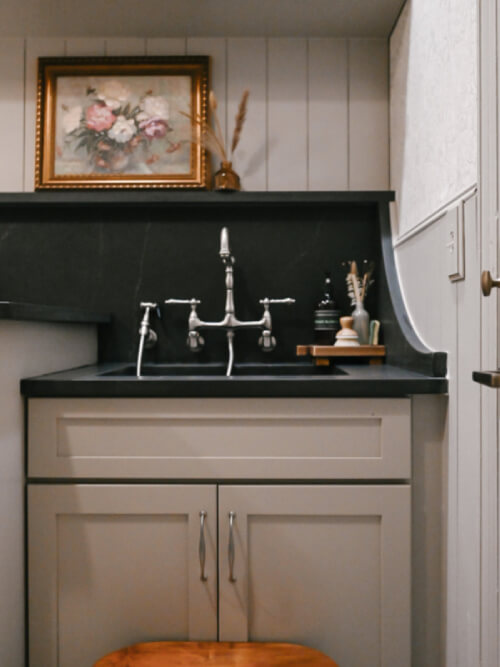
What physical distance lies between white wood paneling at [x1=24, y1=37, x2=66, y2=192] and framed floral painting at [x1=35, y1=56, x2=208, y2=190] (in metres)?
0.03

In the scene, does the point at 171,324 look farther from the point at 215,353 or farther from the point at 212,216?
the point at 212,216

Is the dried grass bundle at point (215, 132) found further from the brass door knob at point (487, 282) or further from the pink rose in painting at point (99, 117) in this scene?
the brass door knob at point (487, 282)

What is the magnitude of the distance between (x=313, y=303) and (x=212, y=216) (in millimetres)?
455

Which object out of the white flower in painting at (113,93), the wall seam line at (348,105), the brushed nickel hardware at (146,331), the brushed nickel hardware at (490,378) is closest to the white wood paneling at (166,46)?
the white flower in painting at (113,93)

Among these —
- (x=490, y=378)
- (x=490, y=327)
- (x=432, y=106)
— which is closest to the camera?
(x=490, y=378)

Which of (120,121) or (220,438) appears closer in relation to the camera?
(220,438)

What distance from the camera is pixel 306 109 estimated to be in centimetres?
176

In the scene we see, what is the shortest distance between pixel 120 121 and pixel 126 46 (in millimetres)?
262

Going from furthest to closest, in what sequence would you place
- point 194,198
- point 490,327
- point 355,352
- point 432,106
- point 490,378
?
point 194,198
point 355,352
point 432,106
point 490,327
point 490,378

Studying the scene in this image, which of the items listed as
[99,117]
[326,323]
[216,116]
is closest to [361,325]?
[326,323]

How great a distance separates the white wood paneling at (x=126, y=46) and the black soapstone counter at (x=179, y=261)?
517mm

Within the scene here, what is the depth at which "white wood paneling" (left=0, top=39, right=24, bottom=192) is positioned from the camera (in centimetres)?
177

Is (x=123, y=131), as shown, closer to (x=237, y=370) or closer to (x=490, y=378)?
(x=237, y=370)

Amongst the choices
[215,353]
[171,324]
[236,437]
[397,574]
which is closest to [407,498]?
[397,574]
